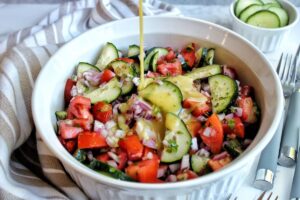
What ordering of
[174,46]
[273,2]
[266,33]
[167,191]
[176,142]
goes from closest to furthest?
1. [167,191]
2. [176,142]
3. [174,46]
4. [266,33]
5. [273,2]

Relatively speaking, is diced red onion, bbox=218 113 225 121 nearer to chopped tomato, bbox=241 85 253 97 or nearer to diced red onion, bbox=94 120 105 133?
chopped tomato, bbox=241 85 253 97

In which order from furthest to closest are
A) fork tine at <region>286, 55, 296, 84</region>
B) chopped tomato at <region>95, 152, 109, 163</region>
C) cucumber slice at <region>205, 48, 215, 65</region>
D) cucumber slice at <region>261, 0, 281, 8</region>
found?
cucumber slice at <region>261, 0, 281, 8</region> < fork tine at <region>286, 55, 296, 84</region> < cucumber slice at <region>205, 48, 215, 65</region> < chopped tomato at <region>95, 152, 109, 163</region>

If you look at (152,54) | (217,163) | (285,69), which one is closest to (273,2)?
(285,69)

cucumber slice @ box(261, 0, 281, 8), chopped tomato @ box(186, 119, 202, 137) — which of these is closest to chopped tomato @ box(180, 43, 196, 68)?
chopped tomato @ box(186, 119, 202, 137)

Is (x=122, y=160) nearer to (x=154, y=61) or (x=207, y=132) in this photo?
(x=207, y=132)

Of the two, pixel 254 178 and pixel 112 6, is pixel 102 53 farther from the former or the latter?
pixel 254 178

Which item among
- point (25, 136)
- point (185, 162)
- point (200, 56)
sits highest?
point (200, 56)

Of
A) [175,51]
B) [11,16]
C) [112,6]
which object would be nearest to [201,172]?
[175,51]
